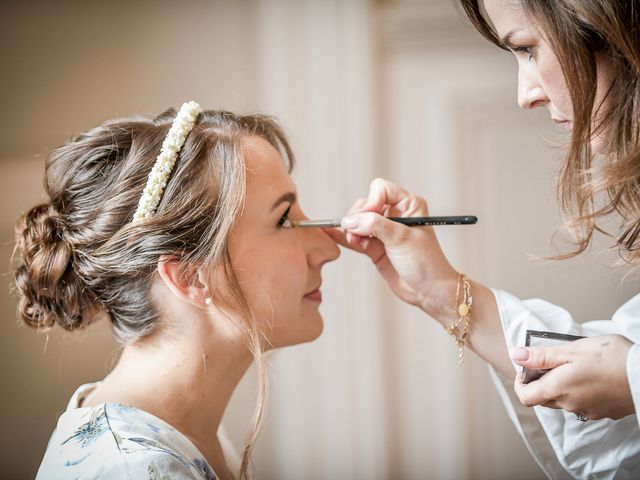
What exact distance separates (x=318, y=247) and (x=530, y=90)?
0.47 metres

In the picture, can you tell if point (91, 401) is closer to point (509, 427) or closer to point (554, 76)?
point (554, 76)

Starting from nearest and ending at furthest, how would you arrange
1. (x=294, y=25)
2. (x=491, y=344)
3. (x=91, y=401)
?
(x=91, y=401)
(x=491, y=344)
(x=294, y=25)

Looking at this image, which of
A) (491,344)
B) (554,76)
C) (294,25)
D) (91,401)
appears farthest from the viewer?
(294,25)

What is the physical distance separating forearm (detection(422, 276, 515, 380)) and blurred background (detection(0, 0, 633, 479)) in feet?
2.28

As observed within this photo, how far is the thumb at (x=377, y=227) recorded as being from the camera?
3.55 feet

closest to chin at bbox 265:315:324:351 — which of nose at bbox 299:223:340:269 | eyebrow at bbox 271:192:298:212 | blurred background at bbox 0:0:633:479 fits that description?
nose at bbox 299:223:340:269

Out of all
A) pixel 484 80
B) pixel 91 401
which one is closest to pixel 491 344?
pixel 91 401

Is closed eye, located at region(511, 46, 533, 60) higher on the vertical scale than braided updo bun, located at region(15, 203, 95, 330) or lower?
higher

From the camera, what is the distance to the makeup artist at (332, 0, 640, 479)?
0.83 m

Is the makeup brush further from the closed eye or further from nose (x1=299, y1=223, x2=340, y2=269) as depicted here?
the closed eye

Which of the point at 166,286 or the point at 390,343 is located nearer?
the point at 166,286

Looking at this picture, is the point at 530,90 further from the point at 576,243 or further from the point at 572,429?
the point at 572,429

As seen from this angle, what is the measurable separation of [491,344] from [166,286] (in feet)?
1.96

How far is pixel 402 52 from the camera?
72.5 inches
